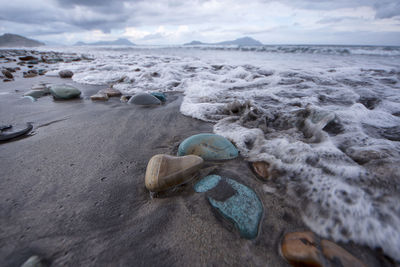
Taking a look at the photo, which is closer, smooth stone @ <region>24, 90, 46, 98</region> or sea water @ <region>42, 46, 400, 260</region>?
sea water @ <region>42, 46, 400, 260</region>

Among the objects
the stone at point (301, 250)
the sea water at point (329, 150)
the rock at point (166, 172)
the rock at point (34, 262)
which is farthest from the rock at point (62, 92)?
the stone at point (301, 250)

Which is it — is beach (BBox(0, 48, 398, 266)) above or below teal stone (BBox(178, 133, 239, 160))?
below

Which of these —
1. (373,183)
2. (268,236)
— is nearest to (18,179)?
(268,236)

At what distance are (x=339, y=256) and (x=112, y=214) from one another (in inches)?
42.2

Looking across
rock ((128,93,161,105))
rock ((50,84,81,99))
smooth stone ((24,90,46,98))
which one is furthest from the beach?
smooth stone ((24,90,46,98))

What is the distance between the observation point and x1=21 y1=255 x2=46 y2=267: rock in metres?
0.72

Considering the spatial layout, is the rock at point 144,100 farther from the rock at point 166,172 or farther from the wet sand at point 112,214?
the rock at point 166,172

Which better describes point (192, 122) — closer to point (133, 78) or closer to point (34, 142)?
point (34, 142)

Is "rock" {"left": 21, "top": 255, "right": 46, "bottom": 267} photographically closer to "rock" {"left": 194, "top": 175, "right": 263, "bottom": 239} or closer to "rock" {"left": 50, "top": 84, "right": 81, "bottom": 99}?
"rock" {"left": 194, "top": 175, "right": 263, "bottom": 239}

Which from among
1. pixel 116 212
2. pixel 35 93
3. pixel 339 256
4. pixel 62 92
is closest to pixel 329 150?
pixel 339 256

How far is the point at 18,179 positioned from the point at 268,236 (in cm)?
155

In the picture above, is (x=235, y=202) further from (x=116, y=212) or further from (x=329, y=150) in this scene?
(x=329, y=150)

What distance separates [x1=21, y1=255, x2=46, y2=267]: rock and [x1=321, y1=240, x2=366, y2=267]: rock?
1162 millimetres

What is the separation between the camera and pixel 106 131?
192 centimetres
